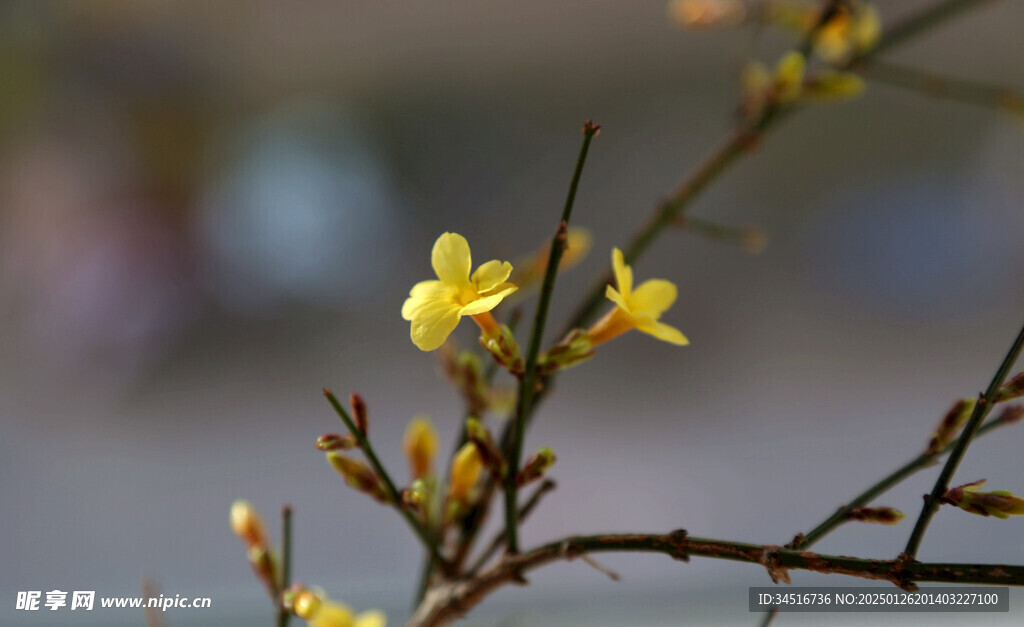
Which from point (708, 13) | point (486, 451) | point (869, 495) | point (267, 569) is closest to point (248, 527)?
point (267, 569)

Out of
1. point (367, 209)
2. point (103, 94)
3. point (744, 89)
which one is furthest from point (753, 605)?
point (103, 94)

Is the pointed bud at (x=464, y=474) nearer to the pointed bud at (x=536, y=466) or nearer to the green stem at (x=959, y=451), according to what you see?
the pointed bud at (x=536, y=466)

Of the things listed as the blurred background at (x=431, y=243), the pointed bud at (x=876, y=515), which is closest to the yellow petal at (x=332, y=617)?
the pointed bud at (x=876, y=515)

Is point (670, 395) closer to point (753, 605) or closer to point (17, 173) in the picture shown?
point (753, 605)

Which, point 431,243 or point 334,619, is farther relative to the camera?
point 431,243

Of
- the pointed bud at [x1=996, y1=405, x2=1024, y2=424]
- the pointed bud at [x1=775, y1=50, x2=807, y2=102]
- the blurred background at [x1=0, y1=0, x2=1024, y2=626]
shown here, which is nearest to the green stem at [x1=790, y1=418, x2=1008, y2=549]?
the pointed bud at [x1=996, y1=405, x2=1024, y2=424]

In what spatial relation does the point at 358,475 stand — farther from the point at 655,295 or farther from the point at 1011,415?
the point at 1011,415
